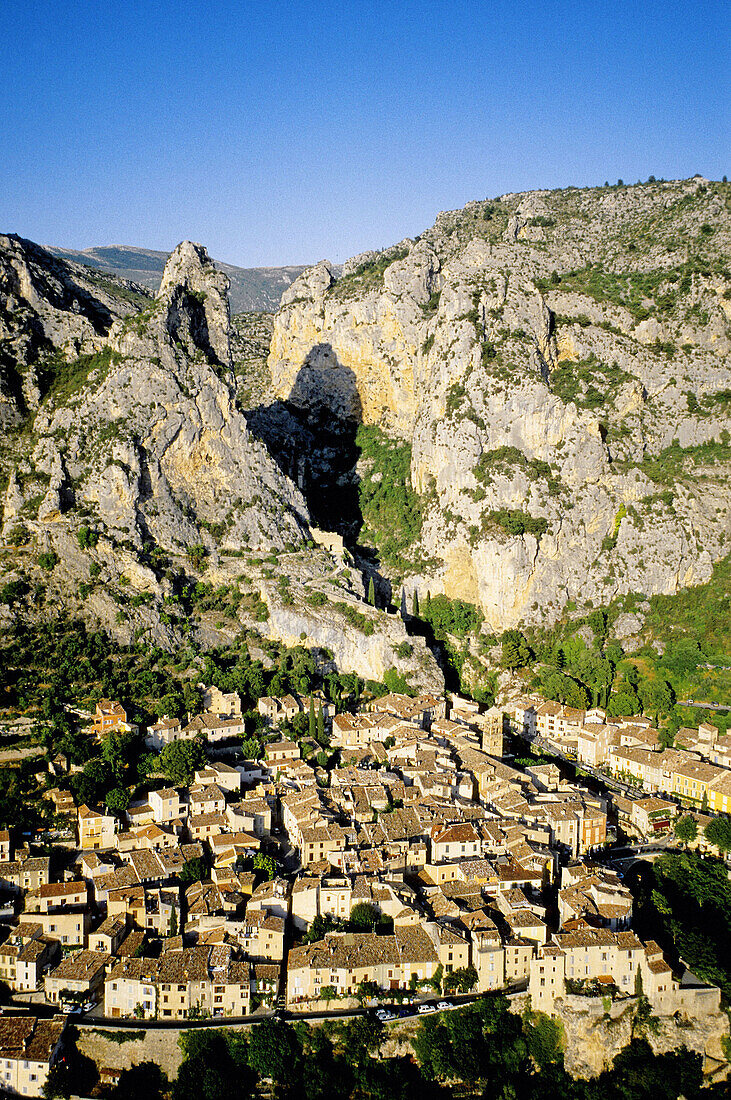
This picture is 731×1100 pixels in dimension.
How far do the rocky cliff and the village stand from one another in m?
8.35

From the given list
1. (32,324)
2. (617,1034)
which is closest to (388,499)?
(32,324)

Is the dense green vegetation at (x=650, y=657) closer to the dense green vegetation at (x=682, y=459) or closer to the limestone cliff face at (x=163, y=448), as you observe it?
the dense green vegetation at (x=682, y=459)

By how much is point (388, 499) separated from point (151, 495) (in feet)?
80.9

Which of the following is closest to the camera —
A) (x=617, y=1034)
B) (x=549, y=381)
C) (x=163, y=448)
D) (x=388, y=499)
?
(x=617, y=1034)

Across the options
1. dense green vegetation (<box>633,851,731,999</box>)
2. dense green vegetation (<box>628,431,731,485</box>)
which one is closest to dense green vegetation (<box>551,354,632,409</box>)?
dense green vegetation (<box>628,431,731,485</box>)

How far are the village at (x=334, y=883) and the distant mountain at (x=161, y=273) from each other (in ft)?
367

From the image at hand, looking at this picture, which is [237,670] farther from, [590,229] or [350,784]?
[590,229]

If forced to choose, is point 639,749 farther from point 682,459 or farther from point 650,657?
point 682,459

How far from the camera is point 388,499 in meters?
78.9

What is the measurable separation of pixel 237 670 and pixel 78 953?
2261 centimetres

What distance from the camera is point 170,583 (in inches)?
2270

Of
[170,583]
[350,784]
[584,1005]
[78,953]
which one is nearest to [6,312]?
[170,583]

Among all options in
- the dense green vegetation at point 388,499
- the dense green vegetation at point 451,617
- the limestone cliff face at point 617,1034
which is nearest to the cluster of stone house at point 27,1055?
the limestone cliff face at point 617,1034

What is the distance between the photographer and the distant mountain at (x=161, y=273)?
152 m
